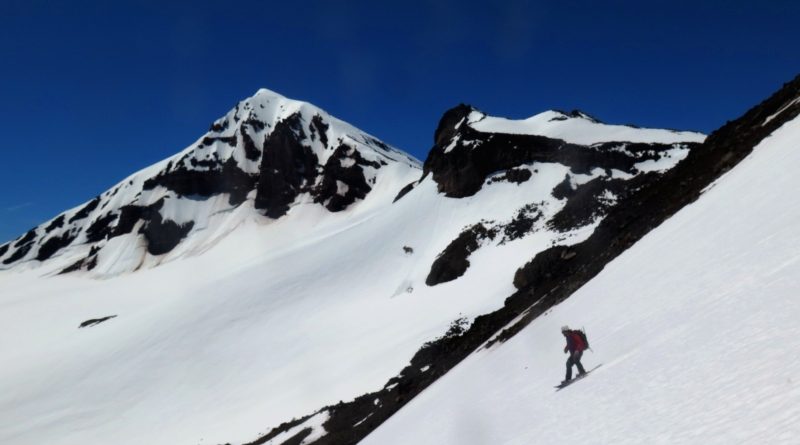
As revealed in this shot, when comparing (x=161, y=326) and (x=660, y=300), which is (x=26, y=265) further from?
(x=660, y=300)

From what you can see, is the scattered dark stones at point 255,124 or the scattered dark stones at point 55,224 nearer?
the scattered dark stones at point 255,124

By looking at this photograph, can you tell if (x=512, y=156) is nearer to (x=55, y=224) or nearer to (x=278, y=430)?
(x=278, y=430)

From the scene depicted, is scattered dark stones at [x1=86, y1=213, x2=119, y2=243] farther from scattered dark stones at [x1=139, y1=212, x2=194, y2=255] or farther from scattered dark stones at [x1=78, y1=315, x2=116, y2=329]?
scattered dark stones at [x1=78, y1=315, x2=116, y2=329]

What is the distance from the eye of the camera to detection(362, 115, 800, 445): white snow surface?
6742 millimetres

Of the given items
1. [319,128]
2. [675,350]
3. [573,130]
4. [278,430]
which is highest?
[319,128]

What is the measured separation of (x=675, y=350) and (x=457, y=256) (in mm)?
42778

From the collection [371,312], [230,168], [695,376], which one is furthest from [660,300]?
[230,168]

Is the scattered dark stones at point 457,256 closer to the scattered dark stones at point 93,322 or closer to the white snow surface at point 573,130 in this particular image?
the white snow surface at point 573,130

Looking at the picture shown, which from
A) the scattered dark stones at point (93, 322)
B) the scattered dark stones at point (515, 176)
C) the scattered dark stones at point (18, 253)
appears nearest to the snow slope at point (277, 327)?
the scattered dark stones at point (515, 176)

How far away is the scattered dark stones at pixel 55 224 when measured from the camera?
17476cm

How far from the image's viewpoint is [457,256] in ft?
171

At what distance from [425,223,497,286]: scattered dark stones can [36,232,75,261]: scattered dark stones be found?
507 ft

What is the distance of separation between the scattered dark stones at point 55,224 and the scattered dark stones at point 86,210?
168 inches

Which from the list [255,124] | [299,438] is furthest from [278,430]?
[255,124]
